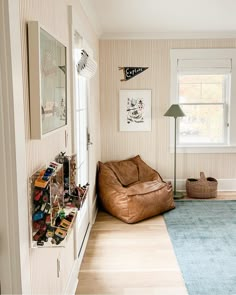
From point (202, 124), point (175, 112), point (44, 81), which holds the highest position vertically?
point (44, 81)

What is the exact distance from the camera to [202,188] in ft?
16.7

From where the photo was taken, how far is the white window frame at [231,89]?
5219mm

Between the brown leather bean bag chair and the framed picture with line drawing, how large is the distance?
1.88 ft

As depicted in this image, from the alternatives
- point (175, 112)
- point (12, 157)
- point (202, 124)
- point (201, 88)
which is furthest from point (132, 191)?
point (12, 157)

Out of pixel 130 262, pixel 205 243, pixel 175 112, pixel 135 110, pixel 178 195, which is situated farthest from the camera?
pixel 135 110

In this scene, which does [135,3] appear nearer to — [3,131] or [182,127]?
[182,127]

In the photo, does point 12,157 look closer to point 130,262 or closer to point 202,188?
point 130,262

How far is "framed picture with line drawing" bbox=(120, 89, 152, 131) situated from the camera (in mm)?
5281

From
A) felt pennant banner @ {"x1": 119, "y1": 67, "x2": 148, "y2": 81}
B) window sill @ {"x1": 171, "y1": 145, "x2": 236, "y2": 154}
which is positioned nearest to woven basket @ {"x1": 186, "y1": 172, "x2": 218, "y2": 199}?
window sill @ {"x1": 171, "y1": 145, "x2": 236, "y2": 154}

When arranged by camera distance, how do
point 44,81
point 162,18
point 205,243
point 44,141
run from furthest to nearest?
point 162,18, point 205,243, point 44,141, point 44,81

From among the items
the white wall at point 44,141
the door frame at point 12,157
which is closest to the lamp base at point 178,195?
the white wall at point 44,141

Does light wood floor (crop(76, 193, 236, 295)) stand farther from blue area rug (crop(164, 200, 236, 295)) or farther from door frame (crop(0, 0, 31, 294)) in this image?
door frame (crop(0, 0, 31, 294))

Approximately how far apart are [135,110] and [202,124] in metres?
1.05

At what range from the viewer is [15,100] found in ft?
4.43
